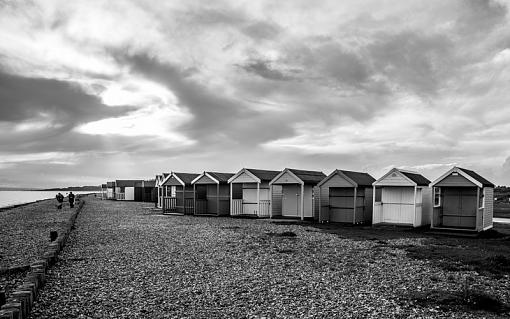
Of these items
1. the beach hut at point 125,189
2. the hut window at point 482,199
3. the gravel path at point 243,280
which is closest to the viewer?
the gravel path at point 243,280

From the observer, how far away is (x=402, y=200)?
2744 cm

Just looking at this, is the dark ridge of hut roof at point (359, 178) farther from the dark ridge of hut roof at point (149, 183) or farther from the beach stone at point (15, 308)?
the dark ridge of hut roof at point (149, 183)

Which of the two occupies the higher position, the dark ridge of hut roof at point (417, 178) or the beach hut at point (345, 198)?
the dark ridge of hut roof at point (417, 178)

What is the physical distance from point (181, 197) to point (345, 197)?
17.5m

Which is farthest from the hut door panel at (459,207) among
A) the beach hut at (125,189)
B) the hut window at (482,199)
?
the beach hut at (125,189)

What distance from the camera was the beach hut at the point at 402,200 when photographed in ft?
88.1

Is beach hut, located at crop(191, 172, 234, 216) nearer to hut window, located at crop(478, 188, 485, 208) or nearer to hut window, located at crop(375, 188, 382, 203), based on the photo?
hut window, located at crop(375, 188, 382, 203)

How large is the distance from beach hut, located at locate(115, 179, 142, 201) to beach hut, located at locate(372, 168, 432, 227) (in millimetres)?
51582

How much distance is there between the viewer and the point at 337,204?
2998 centimetres

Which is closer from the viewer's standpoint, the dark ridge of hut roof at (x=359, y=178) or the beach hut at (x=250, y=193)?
the dark ridge of hut roof at (x=359, y=178)

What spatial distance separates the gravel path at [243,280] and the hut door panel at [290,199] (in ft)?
42.5

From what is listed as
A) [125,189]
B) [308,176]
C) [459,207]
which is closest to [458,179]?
[459,207]

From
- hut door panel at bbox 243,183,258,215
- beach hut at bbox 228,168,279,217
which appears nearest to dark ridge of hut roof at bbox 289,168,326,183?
beach hut at bbox 228,168,279,217

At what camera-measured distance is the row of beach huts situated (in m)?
26.3
